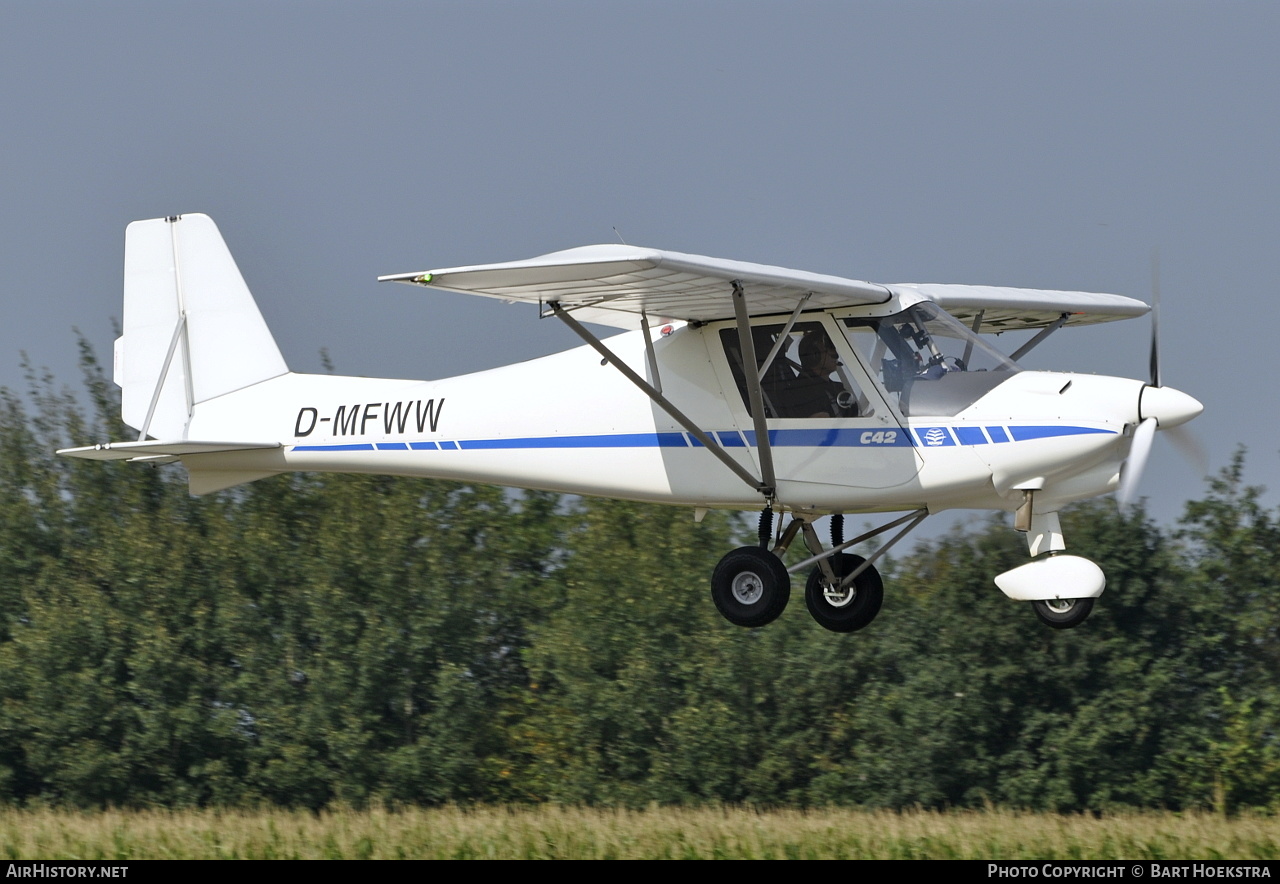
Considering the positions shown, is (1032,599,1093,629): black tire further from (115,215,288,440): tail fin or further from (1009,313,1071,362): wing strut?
(115,215,288,440): tail fin

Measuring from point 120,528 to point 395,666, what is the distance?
29.3 ft

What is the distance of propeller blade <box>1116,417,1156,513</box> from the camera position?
10914mm

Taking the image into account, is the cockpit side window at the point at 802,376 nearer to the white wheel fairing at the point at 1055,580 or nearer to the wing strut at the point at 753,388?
the wing strut at the point at 753,388

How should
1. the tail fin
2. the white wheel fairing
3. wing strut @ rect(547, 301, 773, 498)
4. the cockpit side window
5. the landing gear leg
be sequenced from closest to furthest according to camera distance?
the white wheel fairing → the cockpit side window → wing strut @ rect(547, 301, 773, 498) → the landing gear leg → the tail fin

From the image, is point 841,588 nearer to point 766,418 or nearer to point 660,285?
point 766,418

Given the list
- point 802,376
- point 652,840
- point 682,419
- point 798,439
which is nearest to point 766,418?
point 798,439

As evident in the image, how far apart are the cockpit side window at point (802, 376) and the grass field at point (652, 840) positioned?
3.81 meters

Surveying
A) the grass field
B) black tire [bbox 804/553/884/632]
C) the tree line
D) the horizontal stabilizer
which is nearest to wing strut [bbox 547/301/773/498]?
black tire [bbox 804/553/884/632]

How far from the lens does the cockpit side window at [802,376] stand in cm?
1194

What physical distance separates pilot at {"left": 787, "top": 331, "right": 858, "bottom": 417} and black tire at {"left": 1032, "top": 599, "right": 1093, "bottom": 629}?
2096 mm

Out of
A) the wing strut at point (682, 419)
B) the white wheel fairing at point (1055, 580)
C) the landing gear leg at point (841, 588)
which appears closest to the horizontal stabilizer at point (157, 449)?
the wing strut at point (682, 419)

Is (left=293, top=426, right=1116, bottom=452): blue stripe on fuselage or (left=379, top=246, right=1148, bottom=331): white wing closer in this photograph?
(left=379, top=246, right=1148, bottom=331): white wing

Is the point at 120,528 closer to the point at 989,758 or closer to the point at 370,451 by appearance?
the point at 989,758

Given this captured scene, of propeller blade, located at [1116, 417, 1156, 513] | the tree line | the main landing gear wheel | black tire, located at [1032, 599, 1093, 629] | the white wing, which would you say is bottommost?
the tree line
